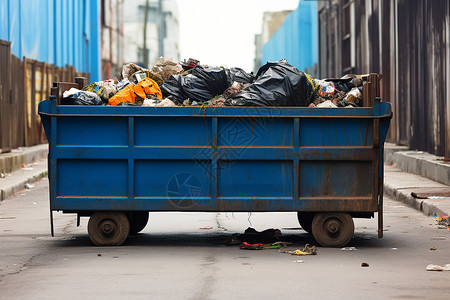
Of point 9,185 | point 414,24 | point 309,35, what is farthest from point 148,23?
point 9,185

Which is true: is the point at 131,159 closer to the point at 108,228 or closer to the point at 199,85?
the point at 108,228

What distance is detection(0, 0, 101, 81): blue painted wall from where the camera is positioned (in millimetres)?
Answer: 23984

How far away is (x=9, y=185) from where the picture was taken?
15930 millimetres

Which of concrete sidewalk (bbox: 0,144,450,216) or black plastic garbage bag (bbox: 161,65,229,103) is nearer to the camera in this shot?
black plastic garbage bag (bbox: 161,65,229,103)

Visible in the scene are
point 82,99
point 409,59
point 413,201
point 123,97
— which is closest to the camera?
point 82,99

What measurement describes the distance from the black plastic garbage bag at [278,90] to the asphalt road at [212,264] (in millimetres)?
1515

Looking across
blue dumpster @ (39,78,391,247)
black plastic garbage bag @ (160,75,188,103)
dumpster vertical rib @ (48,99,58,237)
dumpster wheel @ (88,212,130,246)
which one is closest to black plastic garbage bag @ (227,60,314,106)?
blue dumpster @ (39,78,391,247)

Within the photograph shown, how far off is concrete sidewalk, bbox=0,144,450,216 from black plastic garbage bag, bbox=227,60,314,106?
330 cm

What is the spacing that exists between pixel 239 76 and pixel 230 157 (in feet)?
4.27

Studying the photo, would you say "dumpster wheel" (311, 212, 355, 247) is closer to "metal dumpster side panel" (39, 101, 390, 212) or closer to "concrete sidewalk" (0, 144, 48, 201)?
"metal dumpster side panel" (39, 101, 390, 212)

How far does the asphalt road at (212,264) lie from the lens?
21.7ft

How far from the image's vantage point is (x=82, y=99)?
9.23 m

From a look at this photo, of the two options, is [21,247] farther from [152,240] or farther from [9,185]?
[9,185]

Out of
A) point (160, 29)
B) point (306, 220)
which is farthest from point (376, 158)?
point (160, 29)
